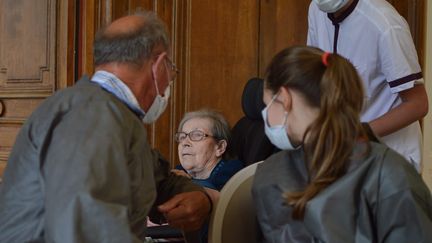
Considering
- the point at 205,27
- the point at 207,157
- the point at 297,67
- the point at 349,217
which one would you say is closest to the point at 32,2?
the point at 205,27

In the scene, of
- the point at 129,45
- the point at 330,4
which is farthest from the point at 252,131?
the point at 129,45

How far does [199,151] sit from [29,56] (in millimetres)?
1144

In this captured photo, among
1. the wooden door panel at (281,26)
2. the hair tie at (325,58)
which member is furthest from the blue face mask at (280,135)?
the wooden door panel at (281,26)

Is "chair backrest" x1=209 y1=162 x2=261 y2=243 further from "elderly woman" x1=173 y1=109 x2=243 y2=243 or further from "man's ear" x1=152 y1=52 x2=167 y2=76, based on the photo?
"elderly woman" x1=173 y1=109 x2=243 y2=243

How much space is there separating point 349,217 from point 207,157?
49.6 inches

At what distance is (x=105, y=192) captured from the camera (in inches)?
51.9

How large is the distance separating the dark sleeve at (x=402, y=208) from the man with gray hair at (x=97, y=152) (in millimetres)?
539

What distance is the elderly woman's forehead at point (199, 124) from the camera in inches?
107

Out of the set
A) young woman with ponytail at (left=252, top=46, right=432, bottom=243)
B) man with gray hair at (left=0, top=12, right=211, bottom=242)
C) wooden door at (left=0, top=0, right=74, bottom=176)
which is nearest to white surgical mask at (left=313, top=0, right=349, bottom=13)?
young woman with ponytail at (left=252, top=46, right=432, bottom=243)

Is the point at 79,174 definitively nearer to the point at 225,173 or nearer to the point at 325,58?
the point at 325,58

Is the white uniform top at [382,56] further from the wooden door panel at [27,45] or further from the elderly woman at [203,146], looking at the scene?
the wooden door panel at [27,45]

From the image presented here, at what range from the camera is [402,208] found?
56.7 inches

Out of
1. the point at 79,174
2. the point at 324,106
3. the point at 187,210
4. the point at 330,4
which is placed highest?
the point at 330,4

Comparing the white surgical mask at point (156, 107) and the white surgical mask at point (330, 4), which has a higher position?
the white surgical mask at point (330, 4)
